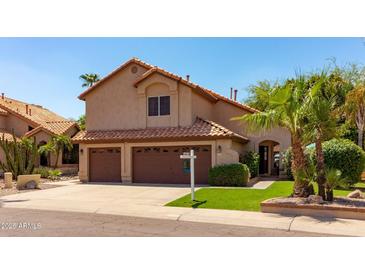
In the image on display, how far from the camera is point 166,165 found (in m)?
19.5

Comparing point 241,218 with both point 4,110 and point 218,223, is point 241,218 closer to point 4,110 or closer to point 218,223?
point 218,223

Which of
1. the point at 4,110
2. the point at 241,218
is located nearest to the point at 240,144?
the point at 241,218

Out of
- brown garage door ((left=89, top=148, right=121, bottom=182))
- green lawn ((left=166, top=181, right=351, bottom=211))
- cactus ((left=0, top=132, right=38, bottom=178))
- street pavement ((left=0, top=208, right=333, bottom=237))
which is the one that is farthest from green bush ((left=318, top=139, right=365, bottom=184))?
cactus ((left=0, top=132, right=38, bottom=178))

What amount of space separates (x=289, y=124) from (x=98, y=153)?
551 inches

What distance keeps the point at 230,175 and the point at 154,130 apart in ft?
19.0

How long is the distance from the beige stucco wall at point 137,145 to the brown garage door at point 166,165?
0.31 m

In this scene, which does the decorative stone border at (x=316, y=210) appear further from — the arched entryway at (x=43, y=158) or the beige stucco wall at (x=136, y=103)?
the arched entryway at (x=43, y=158)

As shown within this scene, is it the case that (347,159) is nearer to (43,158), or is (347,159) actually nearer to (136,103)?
(136,103)

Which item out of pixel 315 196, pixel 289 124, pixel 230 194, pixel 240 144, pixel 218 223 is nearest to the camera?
pixel 218 223

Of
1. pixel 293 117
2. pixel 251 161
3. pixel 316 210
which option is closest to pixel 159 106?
pixel 251 161

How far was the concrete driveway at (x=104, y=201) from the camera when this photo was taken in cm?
1115

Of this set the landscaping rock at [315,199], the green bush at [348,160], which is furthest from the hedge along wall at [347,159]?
the landscaping rock at [315,199]

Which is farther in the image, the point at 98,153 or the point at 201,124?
the point at 98,153

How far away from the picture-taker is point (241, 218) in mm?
9570
